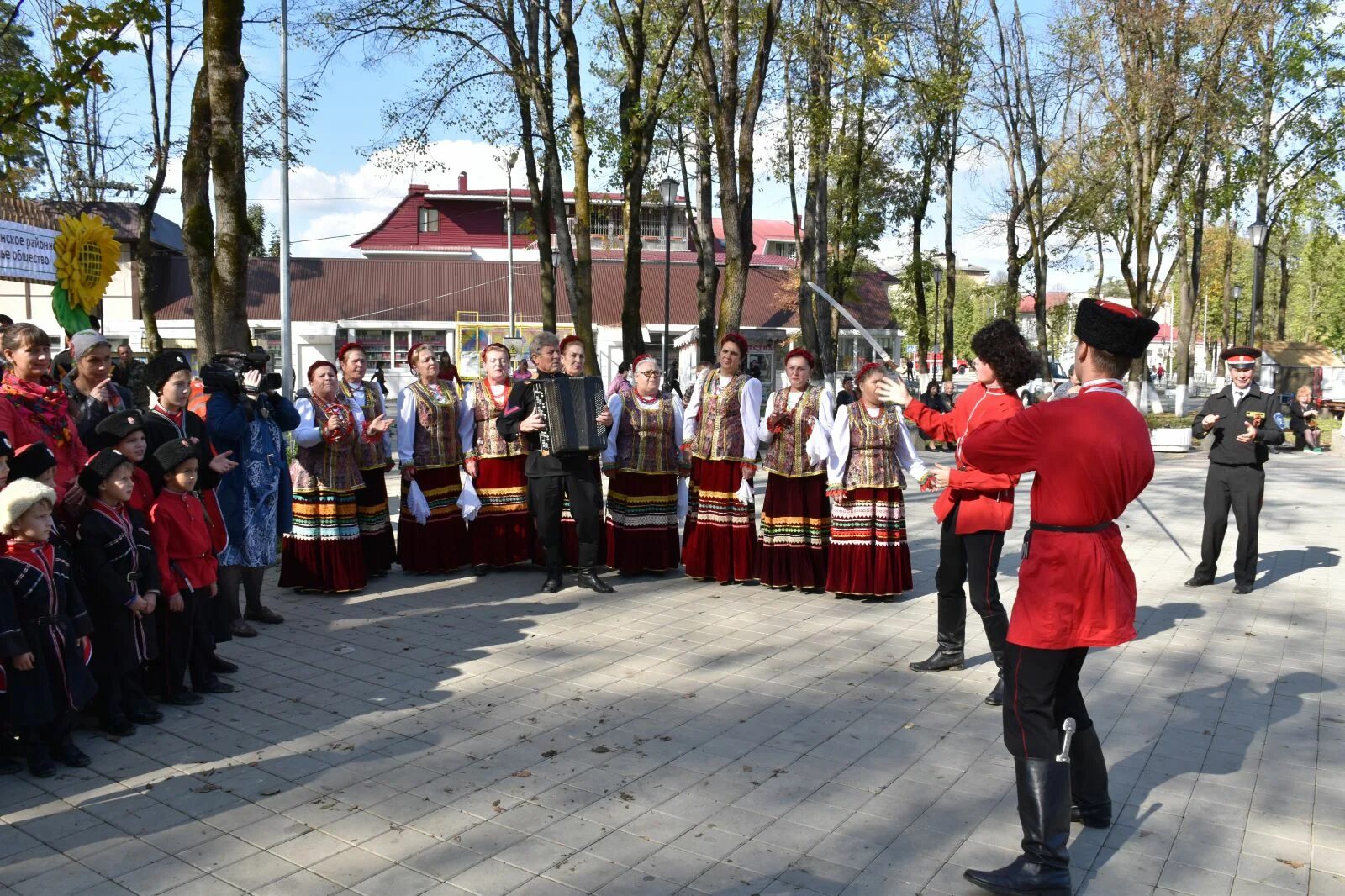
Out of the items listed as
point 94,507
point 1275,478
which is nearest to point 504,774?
point 94,507

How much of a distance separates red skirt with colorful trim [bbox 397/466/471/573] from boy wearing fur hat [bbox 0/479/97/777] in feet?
14.1

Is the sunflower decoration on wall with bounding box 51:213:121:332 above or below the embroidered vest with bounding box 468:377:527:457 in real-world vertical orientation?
above

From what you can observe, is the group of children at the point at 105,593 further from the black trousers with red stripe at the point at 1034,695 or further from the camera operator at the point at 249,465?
the black trousers with red stripe at the point at 1034,695

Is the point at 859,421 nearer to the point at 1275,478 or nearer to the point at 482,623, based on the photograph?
the point at 482,623

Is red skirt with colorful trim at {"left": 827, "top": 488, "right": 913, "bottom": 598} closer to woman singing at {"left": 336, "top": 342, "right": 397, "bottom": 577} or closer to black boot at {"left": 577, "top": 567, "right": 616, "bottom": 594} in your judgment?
black boot at {"left": 577, "top": 567, "right": 616, "bottom": 594}

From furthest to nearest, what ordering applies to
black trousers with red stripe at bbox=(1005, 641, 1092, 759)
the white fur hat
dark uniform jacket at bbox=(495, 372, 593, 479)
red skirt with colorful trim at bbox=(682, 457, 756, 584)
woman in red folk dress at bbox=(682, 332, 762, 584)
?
red skirt with colorful trim at bbox=(682, 457, 756, 584), woman in red folk dress at bbox=(682, 332, 762, 584), dark uniform jacket at bbox=(495, 372, 593, 479), the white fur hat, black trousers with red stripe at bbox=(1005, 641, 1092, 759)

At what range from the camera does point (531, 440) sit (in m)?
8.91

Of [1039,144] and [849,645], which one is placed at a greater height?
[1039,144]

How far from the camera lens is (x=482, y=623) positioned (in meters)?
7.77

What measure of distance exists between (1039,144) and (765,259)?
1950 centimetres

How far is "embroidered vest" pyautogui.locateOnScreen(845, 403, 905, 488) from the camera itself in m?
8.20

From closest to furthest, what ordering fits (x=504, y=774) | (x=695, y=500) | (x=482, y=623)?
(x=504, y=774) → (x=482, y=623) → (x=695, y=500)

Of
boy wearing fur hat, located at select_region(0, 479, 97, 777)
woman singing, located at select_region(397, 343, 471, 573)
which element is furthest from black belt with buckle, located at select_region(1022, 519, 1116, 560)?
woman singing, located at select_region(397, 343, 471, 573)

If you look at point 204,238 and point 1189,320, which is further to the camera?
point 1189,320
